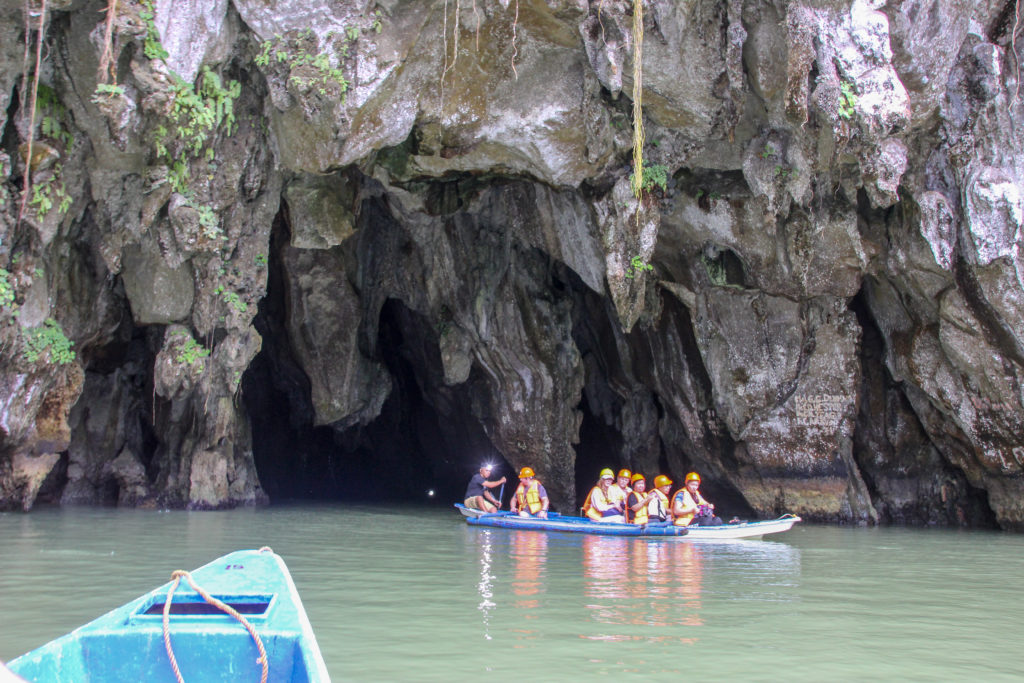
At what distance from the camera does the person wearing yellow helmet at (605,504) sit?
12750 millimetres

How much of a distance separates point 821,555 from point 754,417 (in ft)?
18.5

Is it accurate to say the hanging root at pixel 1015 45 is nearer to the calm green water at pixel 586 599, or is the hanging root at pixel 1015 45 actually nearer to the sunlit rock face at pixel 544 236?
the sunlit rock face at pixel 544 236

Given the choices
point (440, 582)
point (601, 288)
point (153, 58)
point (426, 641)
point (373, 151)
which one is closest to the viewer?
point (426, 641)

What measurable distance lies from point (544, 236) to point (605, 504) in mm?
4571

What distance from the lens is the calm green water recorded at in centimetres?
437

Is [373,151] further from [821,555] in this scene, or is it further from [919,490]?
[919,490]

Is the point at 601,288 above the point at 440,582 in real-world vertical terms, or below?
above

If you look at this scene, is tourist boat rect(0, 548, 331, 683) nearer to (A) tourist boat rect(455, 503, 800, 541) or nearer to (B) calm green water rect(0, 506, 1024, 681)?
(B) calm green water rect(0, 506, 1024, 681)

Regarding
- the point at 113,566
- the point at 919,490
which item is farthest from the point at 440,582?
the point at 919,490

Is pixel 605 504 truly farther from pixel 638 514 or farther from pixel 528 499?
pixel 528 499

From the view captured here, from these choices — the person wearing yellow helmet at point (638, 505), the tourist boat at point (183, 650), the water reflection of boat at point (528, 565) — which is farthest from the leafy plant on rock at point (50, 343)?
the tourist boat at point (183, 650)

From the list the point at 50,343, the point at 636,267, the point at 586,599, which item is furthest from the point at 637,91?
the point at 50,343

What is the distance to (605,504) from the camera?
1280cm

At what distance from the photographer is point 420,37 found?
1032 centimetres
